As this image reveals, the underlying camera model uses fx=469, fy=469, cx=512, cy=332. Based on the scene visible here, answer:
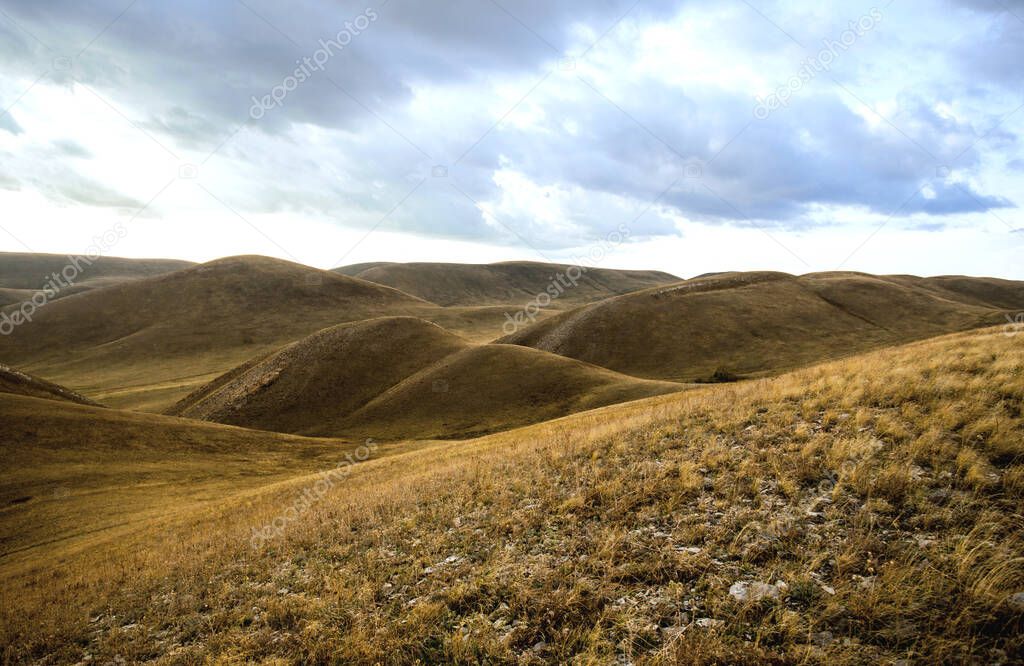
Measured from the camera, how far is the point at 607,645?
630cm

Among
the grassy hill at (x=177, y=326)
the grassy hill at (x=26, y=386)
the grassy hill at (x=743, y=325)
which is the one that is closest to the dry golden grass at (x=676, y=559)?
the grassy hill at (x=26, y=386)

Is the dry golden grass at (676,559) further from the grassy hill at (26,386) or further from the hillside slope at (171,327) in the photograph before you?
the hillside slope at (171,327)

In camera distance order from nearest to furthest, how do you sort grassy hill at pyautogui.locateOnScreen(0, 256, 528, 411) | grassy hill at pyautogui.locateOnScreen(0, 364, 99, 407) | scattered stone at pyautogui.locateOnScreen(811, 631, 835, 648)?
scattered stone at pyautogui.locateOnScreen(811, 631, 835, 648), grassy hill at pyautogui.locateOnScreen(0, 364, 99, 407), grassy hill at pyautogui.locateOnScreen(0, 256, 528, 411)

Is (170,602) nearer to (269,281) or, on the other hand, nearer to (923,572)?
(923,572)

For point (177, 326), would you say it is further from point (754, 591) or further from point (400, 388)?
point (754, 591)

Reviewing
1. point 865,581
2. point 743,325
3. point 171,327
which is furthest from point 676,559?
point 171,327

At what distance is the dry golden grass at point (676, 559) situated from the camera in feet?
19.6

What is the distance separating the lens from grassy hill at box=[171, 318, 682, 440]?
64.3 m

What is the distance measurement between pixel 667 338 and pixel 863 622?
9984 cm

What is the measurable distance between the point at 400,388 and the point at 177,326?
12276cm

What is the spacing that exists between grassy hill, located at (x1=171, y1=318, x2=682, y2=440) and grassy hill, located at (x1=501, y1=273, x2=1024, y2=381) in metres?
24.4

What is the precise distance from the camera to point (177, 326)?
15638 cm

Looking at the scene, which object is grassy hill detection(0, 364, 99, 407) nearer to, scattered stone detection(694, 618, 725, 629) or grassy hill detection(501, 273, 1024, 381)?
scattered stone detection(694, 618, 725, 629)

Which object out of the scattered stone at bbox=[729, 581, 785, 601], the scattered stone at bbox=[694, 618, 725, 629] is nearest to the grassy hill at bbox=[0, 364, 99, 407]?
the scattered stone at bbox=[694, 618, 725, 629]
